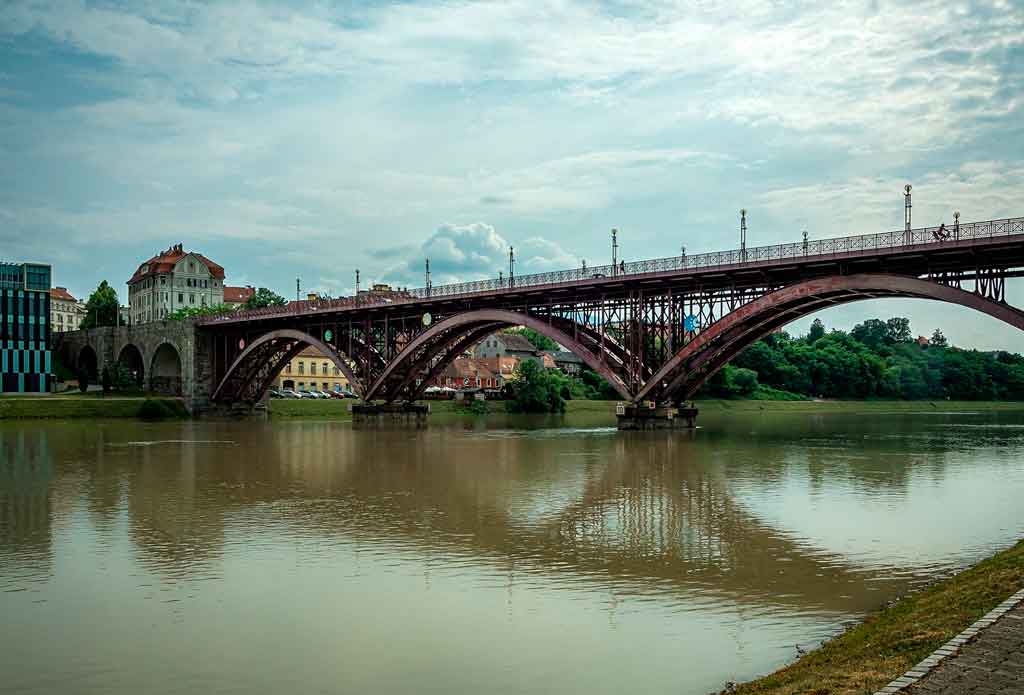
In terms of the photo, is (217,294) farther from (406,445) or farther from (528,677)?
(528,677)

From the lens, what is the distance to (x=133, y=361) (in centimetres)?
11294

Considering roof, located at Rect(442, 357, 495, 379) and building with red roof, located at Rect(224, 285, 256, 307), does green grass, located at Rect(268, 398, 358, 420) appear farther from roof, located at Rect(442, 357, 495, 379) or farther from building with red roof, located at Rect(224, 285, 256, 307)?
building with red roof, located at Rect(224, 285, 256, 307)

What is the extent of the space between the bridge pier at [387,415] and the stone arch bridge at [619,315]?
32.7 inches

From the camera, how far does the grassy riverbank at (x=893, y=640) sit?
30.5ft

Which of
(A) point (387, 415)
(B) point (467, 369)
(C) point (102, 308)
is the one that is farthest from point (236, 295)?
(A) point (387, 415)

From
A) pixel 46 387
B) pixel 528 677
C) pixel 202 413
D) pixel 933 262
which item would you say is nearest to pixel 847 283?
pixel 933 262

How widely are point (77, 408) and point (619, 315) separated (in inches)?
1889

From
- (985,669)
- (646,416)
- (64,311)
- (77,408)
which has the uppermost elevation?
(64,311)

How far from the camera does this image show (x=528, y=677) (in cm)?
1117

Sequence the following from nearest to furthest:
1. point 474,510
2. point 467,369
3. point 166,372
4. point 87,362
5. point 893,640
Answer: point 893,640 < point 474,510 < point 166,372 < point 87,362 < point 467,369

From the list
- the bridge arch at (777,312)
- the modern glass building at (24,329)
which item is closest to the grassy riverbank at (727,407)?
the modern glass building at (24,329)

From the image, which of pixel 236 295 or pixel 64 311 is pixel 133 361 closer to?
pixel 236 295

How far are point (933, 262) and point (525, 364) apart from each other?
193ft

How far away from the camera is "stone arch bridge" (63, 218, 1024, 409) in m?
42.9
